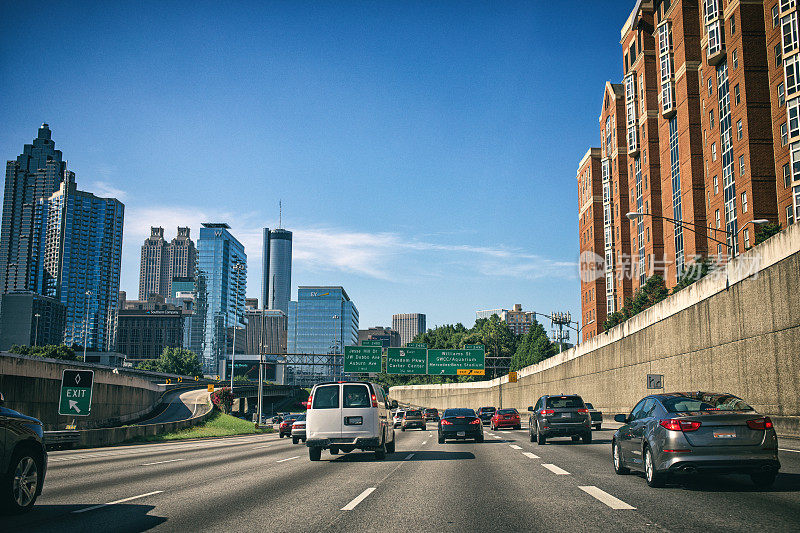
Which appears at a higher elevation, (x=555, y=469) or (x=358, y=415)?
(x=358, y=415)

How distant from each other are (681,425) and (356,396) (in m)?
10.2

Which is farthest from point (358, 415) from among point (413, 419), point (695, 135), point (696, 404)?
point (695, 135)

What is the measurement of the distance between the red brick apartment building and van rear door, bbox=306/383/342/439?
25.2 meters

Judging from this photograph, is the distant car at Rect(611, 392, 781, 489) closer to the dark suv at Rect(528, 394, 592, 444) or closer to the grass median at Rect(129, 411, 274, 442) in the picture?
the dark suv at Rect(528, 394, 592, 444)

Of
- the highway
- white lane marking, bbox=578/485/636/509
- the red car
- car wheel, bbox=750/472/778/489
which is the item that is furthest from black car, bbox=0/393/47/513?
the red car

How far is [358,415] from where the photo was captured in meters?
19.1

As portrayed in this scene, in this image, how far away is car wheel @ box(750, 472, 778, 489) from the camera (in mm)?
10945

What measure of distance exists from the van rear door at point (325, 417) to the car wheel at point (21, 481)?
988 centimetres

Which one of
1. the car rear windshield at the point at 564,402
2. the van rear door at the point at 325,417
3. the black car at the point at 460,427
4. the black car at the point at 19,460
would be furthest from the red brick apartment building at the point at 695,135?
the black car at the point at 19,460

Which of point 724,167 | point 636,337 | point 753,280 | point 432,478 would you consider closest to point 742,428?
point 432,478

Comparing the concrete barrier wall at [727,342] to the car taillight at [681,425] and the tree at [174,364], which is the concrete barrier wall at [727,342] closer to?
the car taillight at [681,425]

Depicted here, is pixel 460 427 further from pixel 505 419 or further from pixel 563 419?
pixel 505 419

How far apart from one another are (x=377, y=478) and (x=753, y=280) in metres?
20.7

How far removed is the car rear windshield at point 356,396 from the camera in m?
19.2
